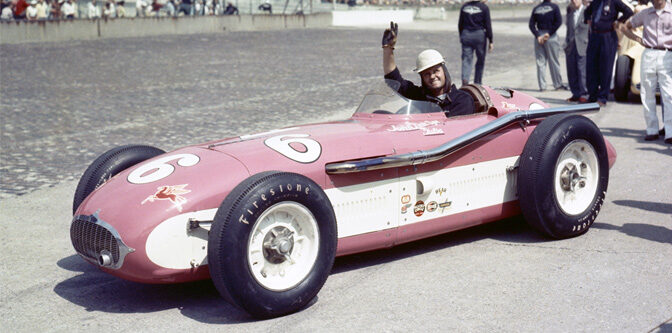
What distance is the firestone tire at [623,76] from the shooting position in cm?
1189

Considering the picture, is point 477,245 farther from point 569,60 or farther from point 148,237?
point 569,60

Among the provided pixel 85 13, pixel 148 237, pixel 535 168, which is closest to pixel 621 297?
pixel 535 168

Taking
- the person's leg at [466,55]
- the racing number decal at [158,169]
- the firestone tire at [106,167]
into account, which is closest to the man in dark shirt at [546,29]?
the person's leg at [466,55]

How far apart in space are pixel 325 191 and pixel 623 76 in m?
8.53

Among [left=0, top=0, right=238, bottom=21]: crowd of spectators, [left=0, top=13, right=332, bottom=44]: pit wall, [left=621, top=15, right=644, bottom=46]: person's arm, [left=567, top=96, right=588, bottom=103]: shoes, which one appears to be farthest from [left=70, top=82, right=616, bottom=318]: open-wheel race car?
[left=0, top=0, right=238, bottom=21]: crowd of spectators

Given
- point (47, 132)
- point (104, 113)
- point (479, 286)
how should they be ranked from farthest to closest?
point (104, 113), point (47, 132), point (479, 286)

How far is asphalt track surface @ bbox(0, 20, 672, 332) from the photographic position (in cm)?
416

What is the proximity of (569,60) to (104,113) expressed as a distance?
6697 millimetres

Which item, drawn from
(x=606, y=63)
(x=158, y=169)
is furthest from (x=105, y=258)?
(x=606, y=63)

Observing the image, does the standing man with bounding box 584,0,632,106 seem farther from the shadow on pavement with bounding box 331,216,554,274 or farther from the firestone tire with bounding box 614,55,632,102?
the shadow on pavement with bounding box 331,216,554,274

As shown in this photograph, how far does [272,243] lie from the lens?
13.9ft

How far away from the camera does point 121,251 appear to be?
418cm

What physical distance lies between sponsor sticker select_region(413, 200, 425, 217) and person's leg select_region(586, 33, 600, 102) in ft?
23.5

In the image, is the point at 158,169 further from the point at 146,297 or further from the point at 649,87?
the point at 649,87
